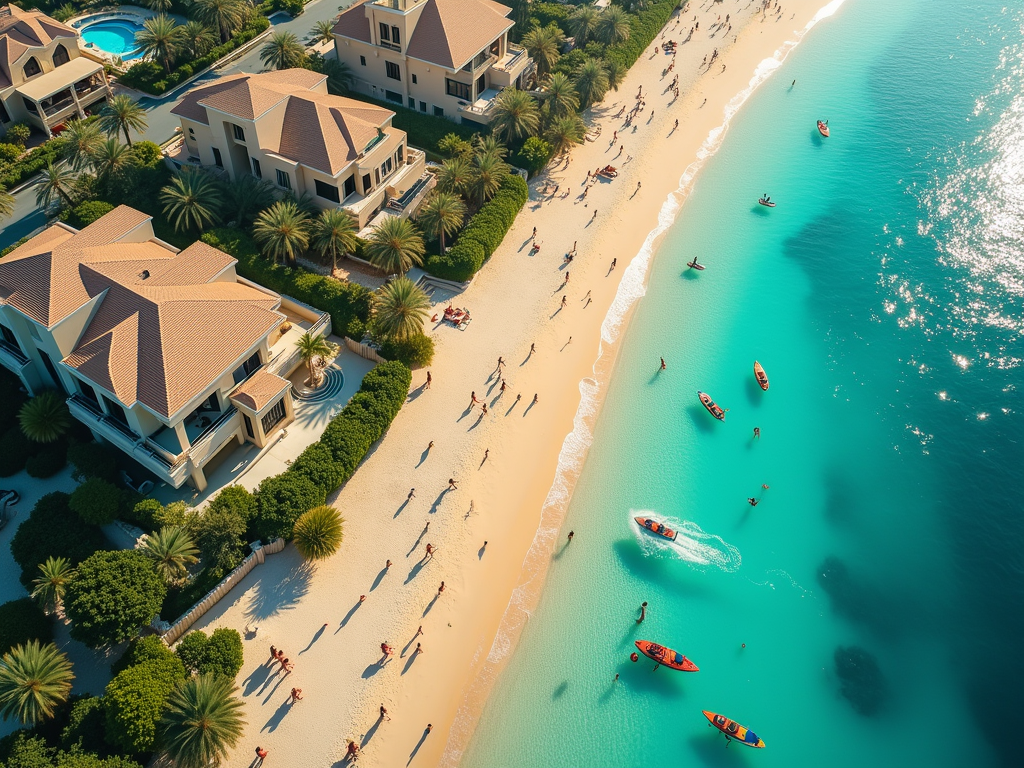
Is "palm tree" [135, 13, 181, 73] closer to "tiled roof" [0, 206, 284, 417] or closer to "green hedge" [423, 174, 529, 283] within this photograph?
"tiled roof" [0, 206, 284, 417]

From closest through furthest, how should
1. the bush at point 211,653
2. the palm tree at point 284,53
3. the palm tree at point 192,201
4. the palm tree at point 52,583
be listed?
the bush at point 211,653 → the palm tree at point 52,583 → the palm tree at point 192,201 → the palm tree at point 284,53

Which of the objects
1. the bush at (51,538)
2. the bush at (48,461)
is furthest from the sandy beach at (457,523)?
the bush at (48,461)

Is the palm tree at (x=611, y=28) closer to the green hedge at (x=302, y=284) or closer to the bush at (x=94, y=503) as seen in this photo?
the green hedge at (x=302, y=284)

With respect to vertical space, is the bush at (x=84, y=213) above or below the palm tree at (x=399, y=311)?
above

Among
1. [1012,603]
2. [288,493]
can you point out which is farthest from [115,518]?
[1012,603]

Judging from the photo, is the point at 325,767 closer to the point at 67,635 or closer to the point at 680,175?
the point at 67,635
